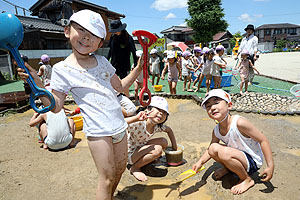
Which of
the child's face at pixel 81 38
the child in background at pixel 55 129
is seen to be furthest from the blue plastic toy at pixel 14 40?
the child in background at pixel 55 129

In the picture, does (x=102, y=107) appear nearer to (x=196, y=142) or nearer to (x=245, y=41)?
(x=196, y=142)

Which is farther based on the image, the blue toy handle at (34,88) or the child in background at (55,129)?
the child in background at (55,129)

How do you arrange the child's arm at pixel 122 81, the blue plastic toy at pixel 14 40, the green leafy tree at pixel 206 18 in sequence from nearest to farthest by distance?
1. the blue plastic toy at pixel 14 40
2. the child's arm at pixel 122 81
3. the green leafy tree at pixel 206 18

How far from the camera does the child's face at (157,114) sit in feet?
8.70

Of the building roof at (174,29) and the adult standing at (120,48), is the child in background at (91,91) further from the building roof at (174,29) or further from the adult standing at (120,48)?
the building roof at (174,29)

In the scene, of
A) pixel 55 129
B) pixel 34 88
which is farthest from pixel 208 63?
pixel 34 88

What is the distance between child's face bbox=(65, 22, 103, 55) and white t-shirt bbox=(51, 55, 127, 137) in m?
0.16

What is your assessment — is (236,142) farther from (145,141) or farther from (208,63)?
(208,63)

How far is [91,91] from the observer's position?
1.71 m

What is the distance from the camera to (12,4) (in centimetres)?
1611

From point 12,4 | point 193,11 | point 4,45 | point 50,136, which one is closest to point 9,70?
point 12,4

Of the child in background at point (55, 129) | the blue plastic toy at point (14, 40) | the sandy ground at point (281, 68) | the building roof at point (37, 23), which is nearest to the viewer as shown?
the blue plastic toy at point (14, 40)

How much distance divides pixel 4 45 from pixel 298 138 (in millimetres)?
4477

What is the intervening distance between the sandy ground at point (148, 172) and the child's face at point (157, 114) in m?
0.75
